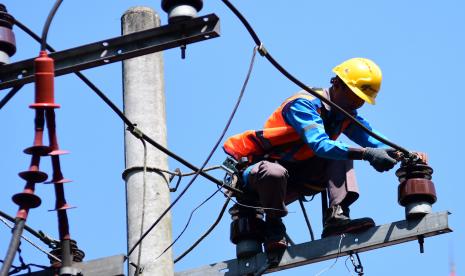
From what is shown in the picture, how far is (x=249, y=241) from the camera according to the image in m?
11.4

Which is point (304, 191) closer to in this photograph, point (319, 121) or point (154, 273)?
point (319, 121)

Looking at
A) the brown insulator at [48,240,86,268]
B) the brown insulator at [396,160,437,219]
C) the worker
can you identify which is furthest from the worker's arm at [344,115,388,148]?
the brown insulator at [48,240,86,268]

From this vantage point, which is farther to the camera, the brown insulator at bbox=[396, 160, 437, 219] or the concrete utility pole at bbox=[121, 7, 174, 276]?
the brown insulator at bbox=[396, 160, 437, 219]

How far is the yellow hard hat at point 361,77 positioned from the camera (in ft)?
39.1

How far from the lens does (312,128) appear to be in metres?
11.4

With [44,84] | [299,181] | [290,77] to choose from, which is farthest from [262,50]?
[44,84]

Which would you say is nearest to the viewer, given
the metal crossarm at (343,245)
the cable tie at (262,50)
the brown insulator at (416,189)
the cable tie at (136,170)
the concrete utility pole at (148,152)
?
the cable tie at (262,50)

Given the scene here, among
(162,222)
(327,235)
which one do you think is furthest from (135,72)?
(327,235)

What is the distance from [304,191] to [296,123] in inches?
24.6

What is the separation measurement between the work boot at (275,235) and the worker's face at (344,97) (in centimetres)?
110

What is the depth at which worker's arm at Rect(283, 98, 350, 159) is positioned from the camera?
11219mm

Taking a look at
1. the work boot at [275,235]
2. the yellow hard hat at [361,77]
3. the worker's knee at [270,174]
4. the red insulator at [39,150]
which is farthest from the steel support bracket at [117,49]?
the yellow hard hat at [361,77]

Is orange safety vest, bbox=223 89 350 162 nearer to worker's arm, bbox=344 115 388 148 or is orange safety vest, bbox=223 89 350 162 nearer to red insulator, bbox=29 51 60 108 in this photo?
worker's arm, bbox=344 115 388 148

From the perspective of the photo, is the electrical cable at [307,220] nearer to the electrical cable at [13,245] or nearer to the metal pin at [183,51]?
the metal pin at [183,51]
